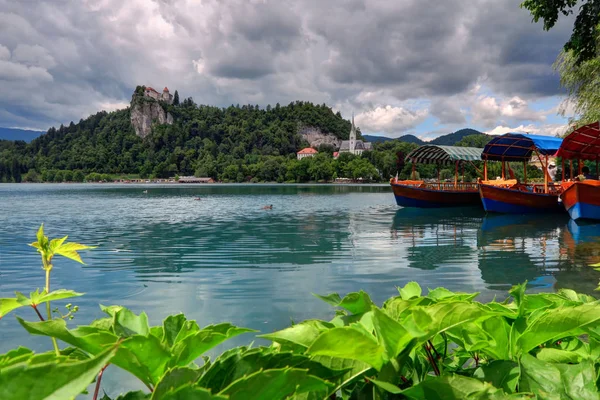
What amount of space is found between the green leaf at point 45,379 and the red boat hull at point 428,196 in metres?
28.4

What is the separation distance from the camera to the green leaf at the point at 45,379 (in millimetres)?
→ 440

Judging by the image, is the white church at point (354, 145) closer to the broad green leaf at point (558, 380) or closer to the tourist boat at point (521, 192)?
the tourist boat at point (521, 192)

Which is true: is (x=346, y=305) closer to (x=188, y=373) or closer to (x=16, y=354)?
(x=188, y=373)

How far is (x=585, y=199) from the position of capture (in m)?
17.1

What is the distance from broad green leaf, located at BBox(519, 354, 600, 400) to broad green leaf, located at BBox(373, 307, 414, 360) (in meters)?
0.27

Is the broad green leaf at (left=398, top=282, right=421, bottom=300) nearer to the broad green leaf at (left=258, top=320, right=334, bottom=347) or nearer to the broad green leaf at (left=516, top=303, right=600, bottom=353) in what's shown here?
the broad green leaf at (left=516, top=303, right=600, bottom=353)

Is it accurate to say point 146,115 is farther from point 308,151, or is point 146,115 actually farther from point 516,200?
point 516,200

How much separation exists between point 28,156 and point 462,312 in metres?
219

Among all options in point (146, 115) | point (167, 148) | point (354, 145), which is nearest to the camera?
point (167, 148)

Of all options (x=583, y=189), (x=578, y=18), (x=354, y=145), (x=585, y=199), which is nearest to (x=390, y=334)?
(x=578, y=18)

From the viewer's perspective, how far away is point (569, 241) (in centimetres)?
1301

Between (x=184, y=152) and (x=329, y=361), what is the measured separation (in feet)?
596

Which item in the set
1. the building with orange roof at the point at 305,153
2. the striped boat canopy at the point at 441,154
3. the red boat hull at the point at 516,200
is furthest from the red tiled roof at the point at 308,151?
the red boat hull at the point at 516,200

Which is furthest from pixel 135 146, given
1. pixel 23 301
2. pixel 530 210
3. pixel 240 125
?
pixel 23 301
